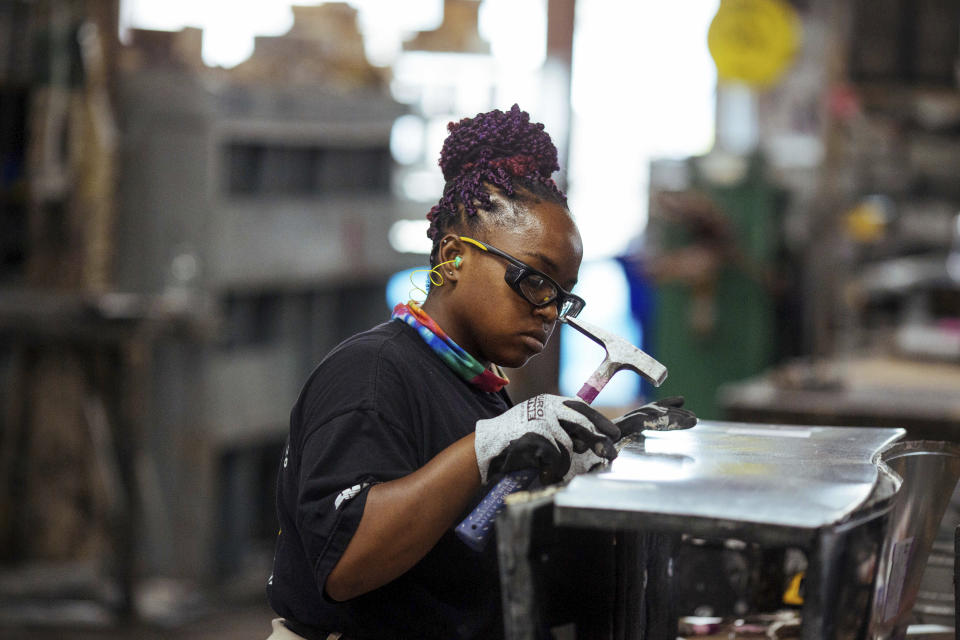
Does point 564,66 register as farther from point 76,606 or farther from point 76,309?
point 76,606

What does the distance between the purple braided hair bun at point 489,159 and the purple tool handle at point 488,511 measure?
1.65 feet

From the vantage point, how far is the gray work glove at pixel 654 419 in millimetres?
2025

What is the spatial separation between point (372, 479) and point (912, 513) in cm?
103

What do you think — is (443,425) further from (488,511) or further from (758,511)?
(758,511)

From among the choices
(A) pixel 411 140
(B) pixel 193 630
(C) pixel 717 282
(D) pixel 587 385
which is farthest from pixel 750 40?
(D) pixel 587 385

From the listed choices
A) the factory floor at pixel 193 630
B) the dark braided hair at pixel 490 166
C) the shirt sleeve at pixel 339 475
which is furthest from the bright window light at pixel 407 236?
the shirt sleeve at pixel 339 475

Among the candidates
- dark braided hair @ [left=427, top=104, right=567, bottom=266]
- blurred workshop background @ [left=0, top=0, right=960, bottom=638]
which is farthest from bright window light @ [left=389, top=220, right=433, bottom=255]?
dark braided hair @ [left=427, top=104, right=567, bottom=266]

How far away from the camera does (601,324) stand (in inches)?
420

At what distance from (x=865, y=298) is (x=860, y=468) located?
832 cm

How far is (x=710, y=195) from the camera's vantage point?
7949mm

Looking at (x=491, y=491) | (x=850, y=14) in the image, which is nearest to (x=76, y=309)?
(x=491, y=491)

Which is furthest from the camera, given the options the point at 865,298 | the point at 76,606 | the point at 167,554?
the point at 865,298

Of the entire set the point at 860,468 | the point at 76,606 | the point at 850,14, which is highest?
the point at 850,14

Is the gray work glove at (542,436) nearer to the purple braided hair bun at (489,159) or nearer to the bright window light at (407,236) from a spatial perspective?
the purple braided hair bun at (489,159)
